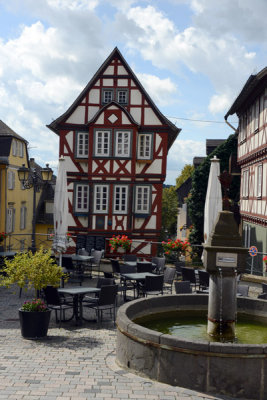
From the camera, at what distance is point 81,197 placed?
2770 cm

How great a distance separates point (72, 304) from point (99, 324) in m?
0.90

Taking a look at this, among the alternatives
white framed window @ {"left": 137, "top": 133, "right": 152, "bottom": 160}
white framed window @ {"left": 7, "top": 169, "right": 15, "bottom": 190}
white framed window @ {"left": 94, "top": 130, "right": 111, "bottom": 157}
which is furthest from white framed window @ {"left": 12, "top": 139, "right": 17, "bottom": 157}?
white framed window @ {"left": 137, "top": 133, "right": 152, "bottom": 160}

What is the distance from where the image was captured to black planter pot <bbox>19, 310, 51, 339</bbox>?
32.0 feet

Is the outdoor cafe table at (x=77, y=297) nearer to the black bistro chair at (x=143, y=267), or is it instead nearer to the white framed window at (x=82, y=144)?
the black bistro chair at (x=143, y=267)

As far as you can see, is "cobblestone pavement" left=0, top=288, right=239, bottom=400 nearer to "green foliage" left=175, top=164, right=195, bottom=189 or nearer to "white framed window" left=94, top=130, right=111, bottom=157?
"white framed window" left=94, top=130, right=111, bottom=157

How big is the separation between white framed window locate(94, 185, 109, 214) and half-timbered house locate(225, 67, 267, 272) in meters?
7.57

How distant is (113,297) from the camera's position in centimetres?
→ 1127

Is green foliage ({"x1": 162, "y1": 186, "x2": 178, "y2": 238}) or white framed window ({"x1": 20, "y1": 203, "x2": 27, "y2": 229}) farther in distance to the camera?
green foliage ({"x1": 162, "y1": 186, "x2": 178, "y2": 238})

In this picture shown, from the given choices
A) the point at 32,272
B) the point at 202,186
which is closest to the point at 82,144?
the point at 202,186

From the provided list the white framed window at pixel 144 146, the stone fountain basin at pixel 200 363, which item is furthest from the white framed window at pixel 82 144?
the stone fountain basin at pixel 200 363

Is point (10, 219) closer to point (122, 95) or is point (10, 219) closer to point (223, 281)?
point (122, 95)

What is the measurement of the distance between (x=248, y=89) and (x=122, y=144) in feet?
25.3

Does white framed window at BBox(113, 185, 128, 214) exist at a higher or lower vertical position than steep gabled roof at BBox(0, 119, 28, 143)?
lower

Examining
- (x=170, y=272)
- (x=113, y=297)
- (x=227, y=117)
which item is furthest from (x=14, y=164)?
(x=113, y=297)
